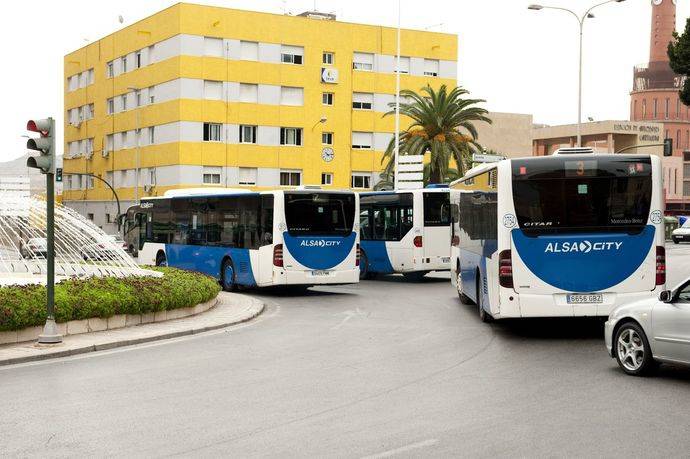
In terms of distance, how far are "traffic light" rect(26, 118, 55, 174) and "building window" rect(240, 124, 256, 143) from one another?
170ft

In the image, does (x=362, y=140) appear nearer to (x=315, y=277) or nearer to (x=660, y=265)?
(x=315, y=277)

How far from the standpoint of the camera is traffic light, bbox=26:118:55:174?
1352 centimetres

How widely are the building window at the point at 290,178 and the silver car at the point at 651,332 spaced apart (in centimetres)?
5650

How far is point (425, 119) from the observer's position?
5269cm

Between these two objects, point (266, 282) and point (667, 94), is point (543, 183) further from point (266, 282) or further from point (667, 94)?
point (667, 94)

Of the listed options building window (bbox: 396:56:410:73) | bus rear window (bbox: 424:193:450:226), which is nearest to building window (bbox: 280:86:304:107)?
building window (bbox: 396:56:410:73)

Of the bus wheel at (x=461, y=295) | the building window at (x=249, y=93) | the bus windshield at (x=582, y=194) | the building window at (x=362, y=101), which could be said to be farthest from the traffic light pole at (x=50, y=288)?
the building window at (x=362, y=101)

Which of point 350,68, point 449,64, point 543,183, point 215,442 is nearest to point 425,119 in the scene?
point 350,68

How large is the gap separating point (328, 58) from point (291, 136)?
662 cm

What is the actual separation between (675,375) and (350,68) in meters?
61.1

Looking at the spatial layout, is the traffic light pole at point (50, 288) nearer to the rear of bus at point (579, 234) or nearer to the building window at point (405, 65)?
the rear of bus at point (579, 234)

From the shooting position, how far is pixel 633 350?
35.5ft

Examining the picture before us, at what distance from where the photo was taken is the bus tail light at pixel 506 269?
1446cm

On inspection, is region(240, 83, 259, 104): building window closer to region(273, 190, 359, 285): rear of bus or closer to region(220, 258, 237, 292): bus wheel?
region(220, 258, 237, 292): bus wheel
